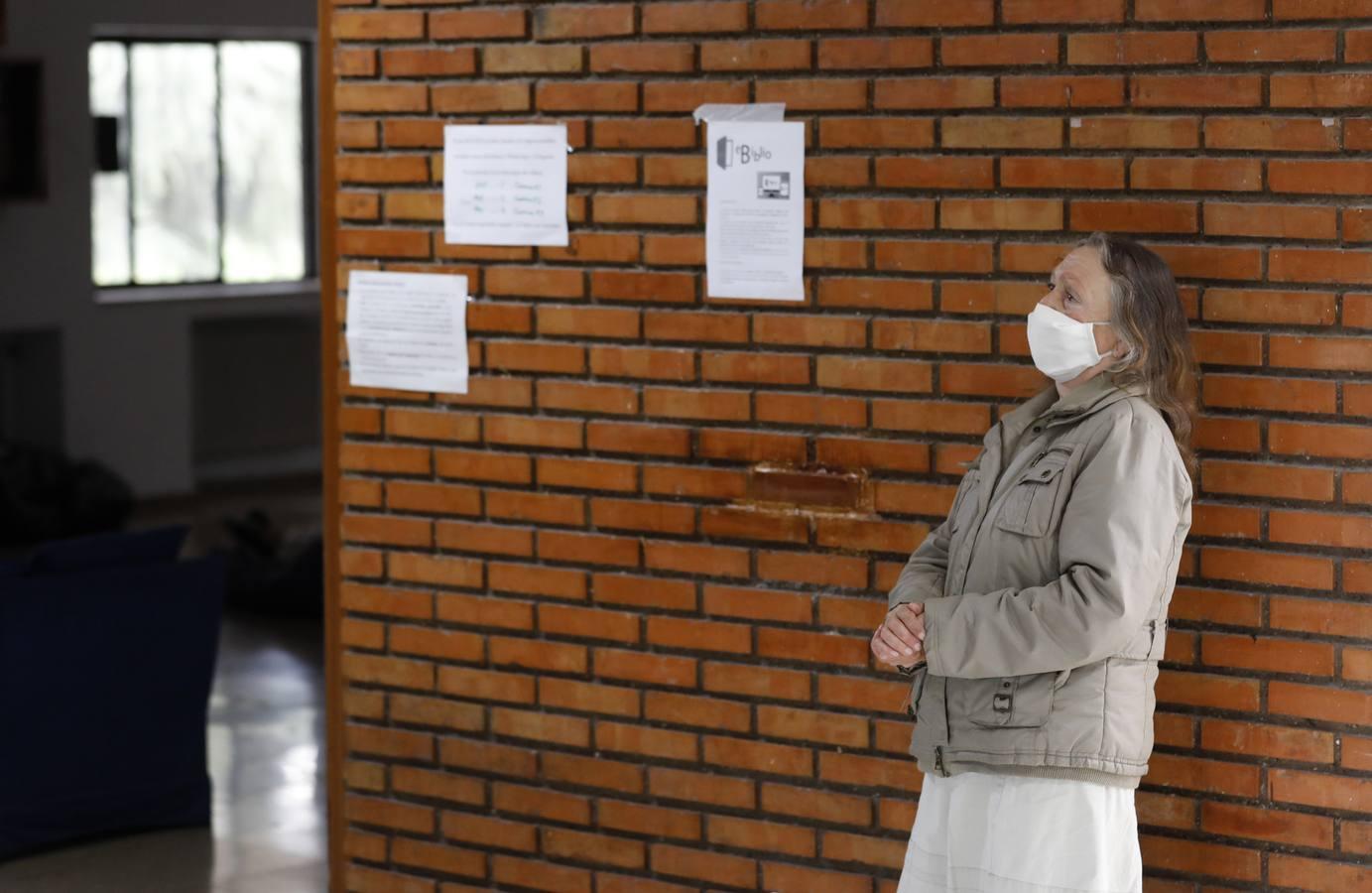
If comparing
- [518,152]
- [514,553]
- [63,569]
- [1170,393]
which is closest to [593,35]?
[518,152]

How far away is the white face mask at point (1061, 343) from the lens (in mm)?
2703

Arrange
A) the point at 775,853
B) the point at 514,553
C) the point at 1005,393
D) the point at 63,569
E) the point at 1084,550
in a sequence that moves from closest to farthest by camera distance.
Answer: the point at 1084,550 < the point at 1005,393 < the point at 775,853 < the point at 514,553 < the point at 63,569

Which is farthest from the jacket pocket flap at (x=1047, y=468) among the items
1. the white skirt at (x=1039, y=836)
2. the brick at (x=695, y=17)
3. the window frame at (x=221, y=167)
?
the window frame at (x=221, y=167)

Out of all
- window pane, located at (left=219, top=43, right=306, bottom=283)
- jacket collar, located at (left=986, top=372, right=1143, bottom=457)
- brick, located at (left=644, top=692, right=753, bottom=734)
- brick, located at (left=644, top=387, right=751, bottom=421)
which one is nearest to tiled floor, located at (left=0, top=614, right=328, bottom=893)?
brick, located at (left=644, top=692, right=753, bottom=734)

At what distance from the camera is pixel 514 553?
12.4 feet

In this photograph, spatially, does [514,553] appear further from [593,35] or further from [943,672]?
[943,672]

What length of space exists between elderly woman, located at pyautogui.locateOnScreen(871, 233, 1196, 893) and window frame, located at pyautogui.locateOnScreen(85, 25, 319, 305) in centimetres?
919

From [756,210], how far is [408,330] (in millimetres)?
836

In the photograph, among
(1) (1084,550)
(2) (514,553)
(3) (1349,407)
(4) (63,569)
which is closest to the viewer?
(1) (1084,550)

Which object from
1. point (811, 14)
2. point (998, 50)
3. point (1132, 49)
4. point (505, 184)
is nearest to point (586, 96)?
point (505, 184)

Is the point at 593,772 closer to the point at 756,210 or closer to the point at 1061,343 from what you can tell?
the point at 756,210

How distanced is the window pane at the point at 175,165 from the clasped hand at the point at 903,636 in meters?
10.4

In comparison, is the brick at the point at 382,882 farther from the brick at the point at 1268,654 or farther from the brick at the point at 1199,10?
the brick at the point at 1199,10

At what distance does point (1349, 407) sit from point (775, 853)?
4.43ft
